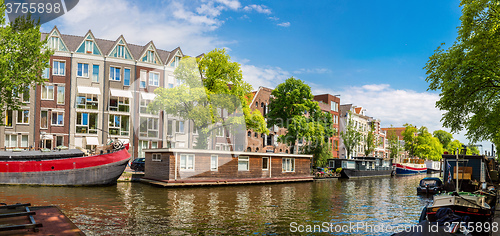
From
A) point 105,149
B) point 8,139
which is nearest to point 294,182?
point 105,149

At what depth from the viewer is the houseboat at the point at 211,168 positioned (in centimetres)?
Answer: 3155

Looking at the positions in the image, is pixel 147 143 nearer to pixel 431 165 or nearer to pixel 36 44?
pixel 36 44

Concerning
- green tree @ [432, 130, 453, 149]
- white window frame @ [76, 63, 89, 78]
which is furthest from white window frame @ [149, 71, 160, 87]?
green tree @ [432, 130, 453, 149]

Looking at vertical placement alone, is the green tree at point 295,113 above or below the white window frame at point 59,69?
below

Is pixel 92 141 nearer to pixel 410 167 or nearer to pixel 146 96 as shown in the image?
pixel 146 96

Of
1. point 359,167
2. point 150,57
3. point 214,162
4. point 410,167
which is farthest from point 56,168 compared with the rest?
point 410,167

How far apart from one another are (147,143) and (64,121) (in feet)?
36.1

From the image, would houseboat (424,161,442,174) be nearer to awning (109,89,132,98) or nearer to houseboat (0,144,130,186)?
awning (109,89,132,98)

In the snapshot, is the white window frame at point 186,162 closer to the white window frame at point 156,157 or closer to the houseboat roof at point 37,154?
the white window frame at point 156,157

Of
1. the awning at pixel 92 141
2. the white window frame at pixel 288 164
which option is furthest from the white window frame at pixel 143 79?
the white window frame at pixel 288 164

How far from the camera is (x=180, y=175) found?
31859 millimetres

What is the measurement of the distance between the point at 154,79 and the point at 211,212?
36.1 metres

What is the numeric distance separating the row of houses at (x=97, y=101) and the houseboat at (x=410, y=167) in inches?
1358

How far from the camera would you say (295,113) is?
50.9m
